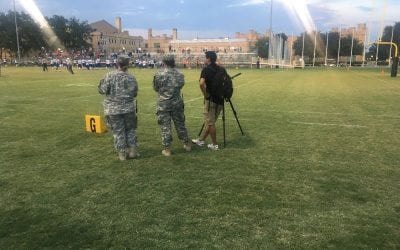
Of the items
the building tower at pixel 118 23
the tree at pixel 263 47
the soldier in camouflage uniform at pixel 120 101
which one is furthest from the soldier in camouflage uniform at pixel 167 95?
the building tower at pixel 118 23

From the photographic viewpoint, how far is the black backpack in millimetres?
8523

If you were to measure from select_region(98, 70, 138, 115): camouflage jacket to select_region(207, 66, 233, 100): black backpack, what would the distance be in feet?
5.84

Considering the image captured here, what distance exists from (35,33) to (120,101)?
107m

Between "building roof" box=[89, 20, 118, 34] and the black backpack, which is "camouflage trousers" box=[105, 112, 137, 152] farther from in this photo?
"building roof" box=[89, 20, 118, 34]

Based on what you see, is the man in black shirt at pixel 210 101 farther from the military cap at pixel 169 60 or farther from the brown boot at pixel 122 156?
the brown boot at pixel 122 156

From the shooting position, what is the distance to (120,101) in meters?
7.83

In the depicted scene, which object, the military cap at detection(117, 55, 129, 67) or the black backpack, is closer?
the military cap at detection(117, 55, 129, 67)

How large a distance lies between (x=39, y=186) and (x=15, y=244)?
6.73 feet

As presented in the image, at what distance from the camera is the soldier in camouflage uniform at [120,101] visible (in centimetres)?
779

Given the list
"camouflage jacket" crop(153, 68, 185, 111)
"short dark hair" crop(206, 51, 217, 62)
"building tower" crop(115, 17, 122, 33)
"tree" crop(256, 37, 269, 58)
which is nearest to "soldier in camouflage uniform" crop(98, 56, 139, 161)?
"camouflage jacket" crop(153, 68, 185, 111)

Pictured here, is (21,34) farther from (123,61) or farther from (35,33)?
(123,61)

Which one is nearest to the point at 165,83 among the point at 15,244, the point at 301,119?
the point at 15,244

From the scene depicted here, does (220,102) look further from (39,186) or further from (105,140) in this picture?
(39,186)

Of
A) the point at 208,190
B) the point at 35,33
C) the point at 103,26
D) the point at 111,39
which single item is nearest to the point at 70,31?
the point at 35,33
